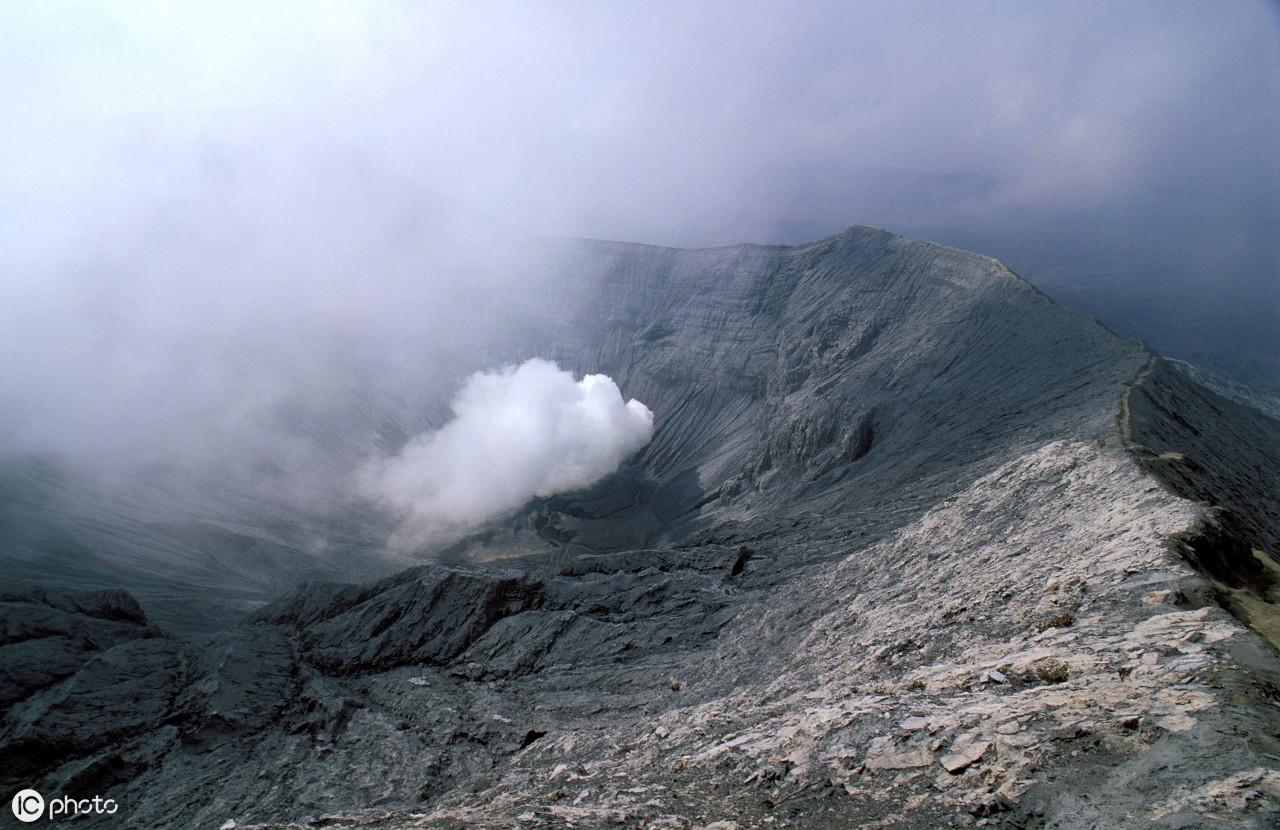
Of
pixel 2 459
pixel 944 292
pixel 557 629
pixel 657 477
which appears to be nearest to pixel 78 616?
pixel 557 629

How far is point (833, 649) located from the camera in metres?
28.9

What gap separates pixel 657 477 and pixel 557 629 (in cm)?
5410

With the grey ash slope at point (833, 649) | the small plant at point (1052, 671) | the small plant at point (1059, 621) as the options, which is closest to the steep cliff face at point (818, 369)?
the grey ash slope at point (833, 649)
